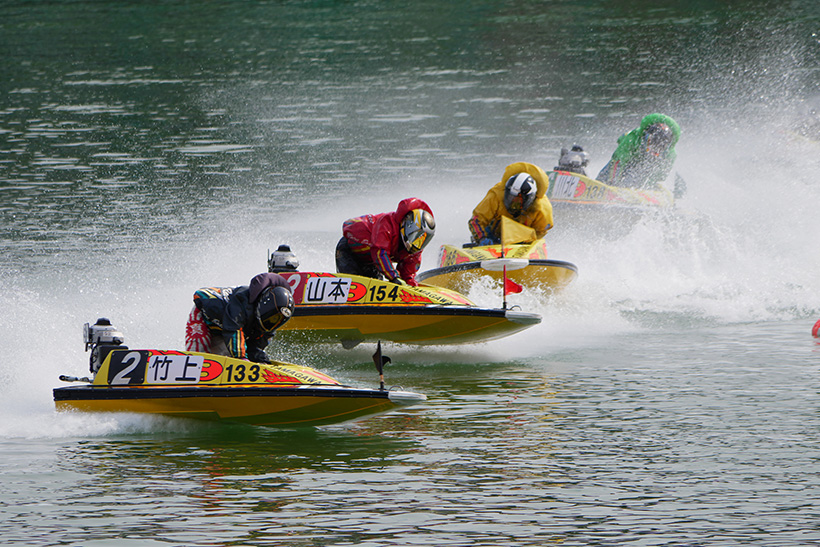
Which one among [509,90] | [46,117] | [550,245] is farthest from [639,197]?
[46,117]

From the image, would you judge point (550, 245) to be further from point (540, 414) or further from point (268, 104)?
point (268, 104)

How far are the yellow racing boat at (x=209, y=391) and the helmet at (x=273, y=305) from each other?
1.21 ft

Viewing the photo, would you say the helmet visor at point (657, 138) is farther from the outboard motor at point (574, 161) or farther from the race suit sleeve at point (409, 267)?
the race suit sleeve at point (409, 267)

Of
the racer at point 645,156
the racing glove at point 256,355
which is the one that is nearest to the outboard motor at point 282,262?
the racing glove at point 256,355

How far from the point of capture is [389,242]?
11945mm

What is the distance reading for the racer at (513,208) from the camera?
1427 cm

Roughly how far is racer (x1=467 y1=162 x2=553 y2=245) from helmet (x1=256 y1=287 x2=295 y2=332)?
5486 mm

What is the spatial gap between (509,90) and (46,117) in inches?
452

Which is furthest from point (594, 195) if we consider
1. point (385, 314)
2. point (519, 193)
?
point (385, 314)

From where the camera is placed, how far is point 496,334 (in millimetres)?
12109

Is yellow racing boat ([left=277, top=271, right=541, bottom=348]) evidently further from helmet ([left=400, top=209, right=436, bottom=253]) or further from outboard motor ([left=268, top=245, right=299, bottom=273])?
helmet ([left=400, top=209, right=436, bottom=253])

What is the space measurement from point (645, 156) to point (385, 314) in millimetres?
8575

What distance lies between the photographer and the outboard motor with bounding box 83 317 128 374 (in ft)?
30.5

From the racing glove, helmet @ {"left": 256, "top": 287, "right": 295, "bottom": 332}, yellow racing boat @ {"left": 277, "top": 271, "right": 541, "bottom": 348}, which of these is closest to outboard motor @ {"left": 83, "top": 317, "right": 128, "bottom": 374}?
the racing glove
